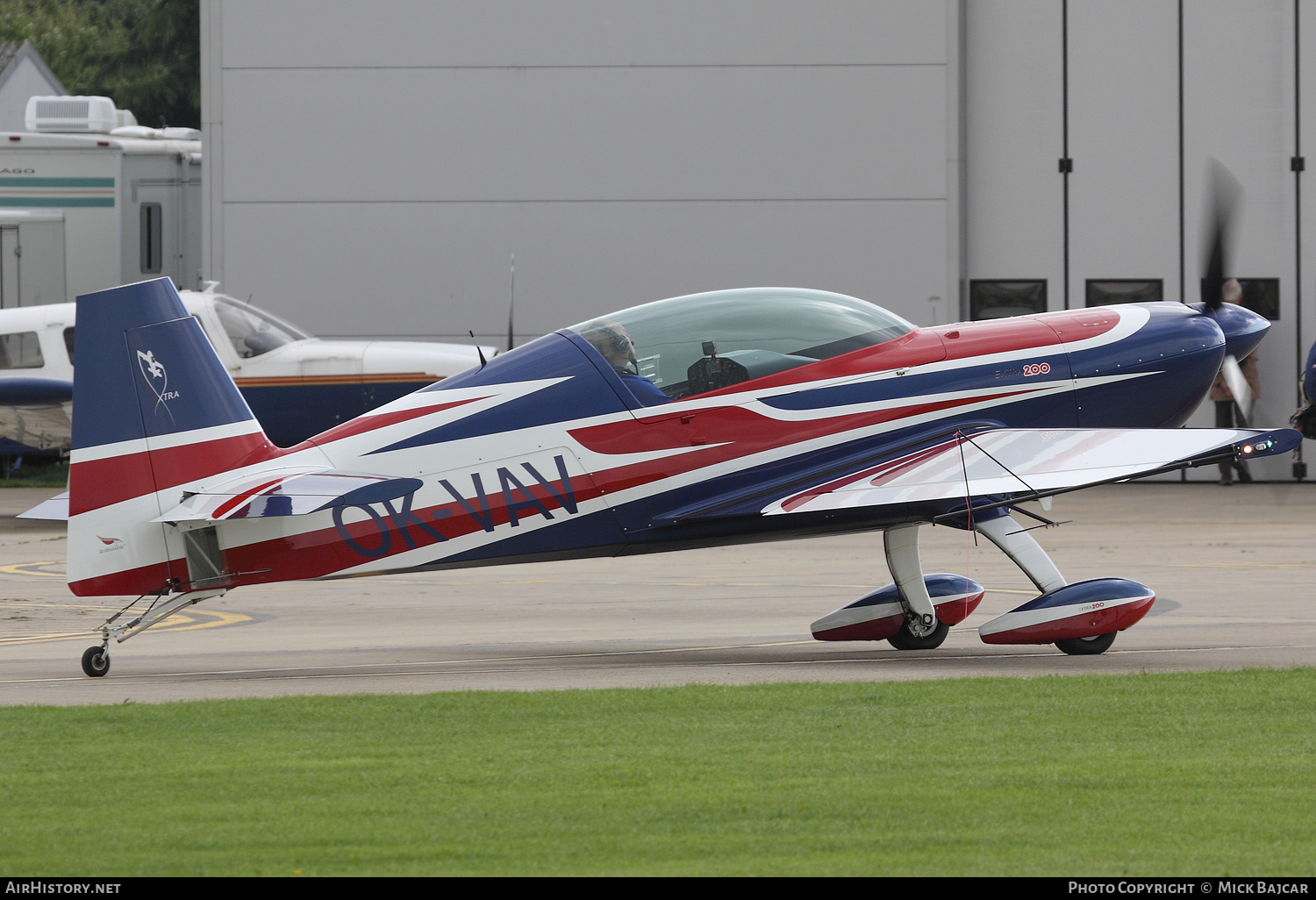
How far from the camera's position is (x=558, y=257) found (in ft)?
84.6

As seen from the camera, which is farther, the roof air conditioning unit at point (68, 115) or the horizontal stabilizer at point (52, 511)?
the roof air conditioning unit at point (68, 115)

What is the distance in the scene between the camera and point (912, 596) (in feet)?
38.0

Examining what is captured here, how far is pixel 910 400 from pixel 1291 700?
3.24 metres

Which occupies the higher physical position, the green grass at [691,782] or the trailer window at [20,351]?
the trailer window at [20,351]

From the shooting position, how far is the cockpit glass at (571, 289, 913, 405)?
10828 mm

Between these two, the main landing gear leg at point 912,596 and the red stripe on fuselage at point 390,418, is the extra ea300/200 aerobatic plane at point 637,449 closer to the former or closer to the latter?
the red stripe on fuselage at point 390,418

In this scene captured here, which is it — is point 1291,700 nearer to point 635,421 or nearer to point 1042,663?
point 1042,663

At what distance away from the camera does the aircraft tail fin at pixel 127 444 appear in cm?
1035

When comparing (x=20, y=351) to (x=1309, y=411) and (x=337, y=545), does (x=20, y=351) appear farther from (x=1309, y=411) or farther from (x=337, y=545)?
(x=1309, y=411)

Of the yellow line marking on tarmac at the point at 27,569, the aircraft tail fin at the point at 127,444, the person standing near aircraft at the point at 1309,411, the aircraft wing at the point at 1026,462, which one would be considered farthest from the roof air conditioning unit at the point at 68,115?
the aircraft wing at the point at 1026,462

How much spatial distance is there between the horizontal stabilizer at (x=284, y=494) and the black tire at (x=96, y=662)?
113 cm

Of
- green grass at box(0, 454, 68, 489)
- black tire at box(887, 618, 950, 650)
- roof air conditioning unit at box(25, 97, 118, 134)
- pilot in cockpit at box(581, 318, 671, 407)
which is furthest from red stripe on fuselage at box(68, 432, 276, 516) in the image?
roof air conditioning unit at box(25, 97, 118, 134)

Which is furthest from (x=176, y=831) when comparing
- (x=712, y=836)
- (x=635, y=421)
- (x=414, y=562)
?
(x=635, y=421)

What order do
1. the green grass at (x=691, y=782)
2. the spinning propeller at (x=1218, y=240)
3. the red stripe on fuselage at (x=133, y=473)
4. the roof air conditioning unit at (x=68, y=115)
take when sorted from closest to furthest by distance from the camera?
the green grass at (x=691, y=782)
the red stripe on fuselage at (x=133, y=473)
the spinning propeller at (x=1218, y=240)
the roof air conditioning unit at (x=68, y=115)
